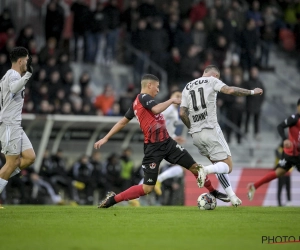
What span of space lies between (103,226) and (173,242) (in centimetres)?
191

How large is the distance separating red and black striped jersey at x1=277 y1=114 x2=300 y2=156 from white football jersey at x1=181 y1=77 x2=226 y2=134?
3431 millimetres

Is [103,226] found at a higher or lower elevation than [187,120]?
lower

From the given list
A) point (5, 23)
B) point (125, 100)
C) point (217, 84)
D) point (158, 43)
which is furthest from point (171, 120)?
point (5, 23)

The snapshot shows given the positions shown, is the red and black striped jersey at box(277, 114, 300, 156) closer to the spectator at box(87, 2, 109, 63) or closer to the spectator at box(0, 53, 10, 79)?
the spectator at box(0, 53, 10, 79)

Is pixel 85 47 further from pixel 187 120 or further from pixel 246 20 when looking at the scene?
pixel 187 120

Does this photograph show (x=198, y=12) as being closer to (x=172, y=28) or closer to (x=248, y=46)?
(x=172, y=28)

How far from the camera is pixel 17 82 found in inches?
504

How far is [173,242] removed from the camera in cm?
876

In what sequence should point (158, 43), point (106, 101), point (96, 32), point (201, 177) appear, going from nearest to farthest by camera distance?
point (201, 177)
point (106, 101)
point (96, 32)
point (158, 43)

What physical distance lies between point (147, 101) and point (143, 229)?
316cm

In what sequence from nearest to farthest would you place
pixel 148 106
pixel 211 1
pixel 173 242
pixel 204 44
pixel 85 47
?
pixel 173 242
pixel 148 106
pixel 85 47
pixel 204 44
pixel 211 1

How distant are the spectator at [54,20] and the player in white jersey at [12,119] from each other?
39.9 ft

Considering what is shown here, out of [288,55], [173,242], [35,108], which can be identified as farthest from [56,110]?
[173,242]

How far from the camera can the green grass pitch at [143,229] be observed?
337 inches
